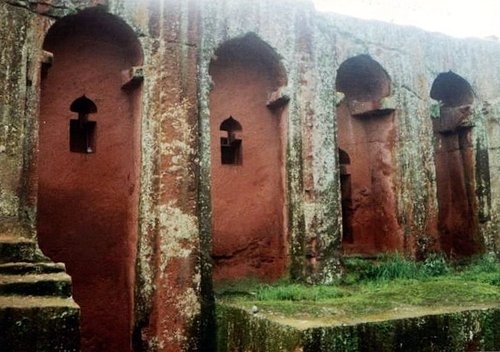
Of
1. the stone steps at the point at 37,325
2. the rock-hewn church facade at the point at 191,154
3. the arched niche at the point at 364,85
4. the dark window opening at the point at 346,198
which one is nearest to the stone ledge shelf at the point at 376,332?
the rock-hewn church facade at the point at 191,154

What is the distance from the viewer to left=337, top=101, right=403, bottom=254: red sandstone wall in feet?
28.7

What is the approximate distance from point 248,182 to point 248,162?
0.90ft

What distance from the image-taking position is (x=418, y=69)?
909 centimetres

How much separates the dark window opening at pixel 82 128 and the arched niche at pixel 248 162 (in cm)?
155

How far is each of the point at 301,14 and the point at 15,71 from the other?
12.9ft

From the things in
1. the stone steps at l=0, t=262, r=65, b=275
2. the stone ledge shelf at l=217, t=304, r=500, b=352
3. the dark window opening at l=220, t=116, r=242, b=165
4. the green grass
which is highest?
the dark window opening at l=220, t=116, r=242, b=165

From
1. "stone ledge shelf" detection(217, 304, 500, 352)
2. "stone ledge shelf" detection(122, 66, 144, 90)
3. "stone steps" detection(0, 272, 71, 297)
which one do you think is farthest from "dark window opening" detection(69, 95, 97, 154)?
"stone ledge shelf" detection(217, 304, 500, 352)

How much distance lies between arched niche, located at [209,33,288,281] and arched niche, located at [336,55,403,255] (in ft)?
4.77

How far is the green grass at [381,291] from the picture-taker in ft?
18.8

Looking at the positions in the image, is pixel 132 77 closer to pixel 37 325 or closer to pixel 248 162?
pixel 248 162

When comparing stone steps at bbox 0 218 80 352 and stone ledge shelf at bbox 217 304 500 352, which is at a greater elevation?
stone steps at bbox 0 218 80 352

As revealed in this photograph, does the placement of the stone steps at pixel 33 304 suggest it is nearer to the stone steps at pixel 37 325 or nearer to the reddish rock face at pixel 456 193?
the stone steps at pixel 37 325

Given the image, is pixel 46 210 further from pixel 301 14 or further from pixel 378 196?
pixel 378 196

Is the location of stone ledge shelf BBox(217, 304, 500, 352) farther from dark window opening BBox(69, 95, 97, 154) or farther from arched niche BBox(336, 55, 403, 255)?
arched niche BBox(336, 55, 403, 255)
